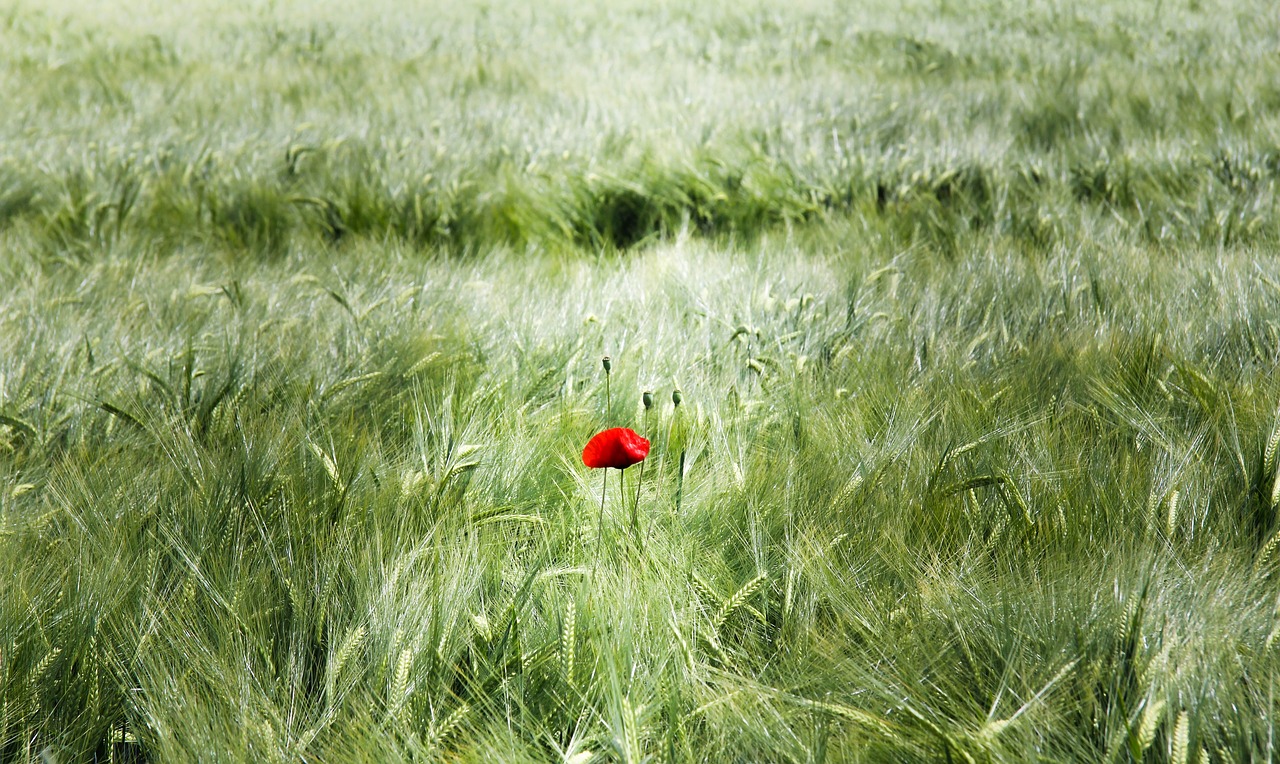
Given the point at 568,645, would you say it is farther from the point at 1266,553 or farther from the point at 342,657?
the point at 1266,553

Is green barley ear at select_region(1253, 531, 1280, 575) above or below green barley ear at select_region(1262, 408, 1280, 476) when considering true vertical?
below

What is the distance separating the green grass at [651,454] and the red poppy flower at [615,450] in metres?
0.14

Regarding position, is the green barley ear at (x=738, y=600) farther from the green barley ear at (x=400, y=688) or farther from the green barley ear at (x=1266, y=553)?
the green barley ear at (x=1266, y=553)

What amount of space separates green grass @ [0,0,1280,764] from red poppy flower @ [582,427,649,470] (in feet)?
0.44

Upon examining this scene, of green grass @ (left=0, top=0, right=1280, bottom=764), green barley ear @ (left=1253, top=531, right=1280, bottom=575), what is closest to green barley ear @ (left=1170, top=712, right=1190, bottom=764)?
green grass @ (left=0, top=0, right=1280, bottom=764)

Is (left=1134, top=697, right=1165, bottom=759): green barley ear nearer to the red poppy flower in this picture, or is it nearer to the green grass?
the green grass

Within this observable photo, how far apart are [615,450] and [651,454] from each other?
0.42m

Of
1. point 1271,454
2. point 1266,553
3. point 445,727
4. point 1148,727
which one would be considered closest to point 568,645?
point 445,727

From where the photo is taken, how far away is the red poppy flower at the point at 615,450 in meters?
0.98

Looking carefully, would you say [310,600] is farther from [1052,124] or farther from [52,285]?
[1052,124]

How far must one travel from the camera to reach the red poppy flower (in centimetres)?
98

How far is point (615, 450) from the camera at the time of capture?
3.24 feet

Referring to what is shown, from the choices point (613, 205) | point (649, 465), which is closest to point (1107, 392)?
point (649, 465)

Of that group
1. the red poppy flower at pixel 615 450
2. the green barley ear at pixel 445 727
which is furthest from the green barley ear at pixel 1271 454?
the green barley ear at pixel 445 727
